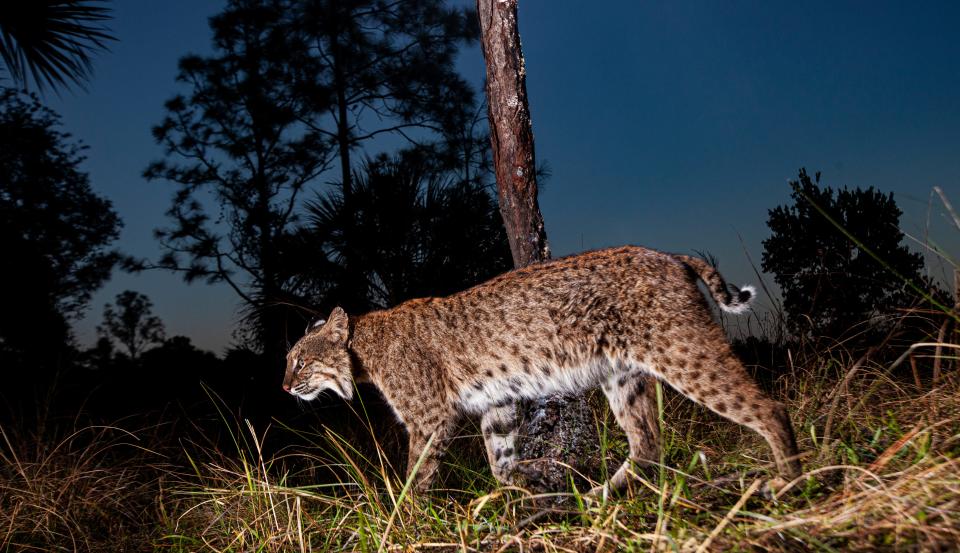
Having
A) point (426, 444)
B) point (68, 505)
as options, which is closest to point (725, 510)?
point (426, 444)

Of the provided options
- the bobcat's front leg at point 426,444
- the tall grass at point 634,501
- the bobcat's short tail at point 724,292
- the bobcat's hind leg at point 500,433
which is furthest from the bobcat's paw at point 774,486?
the bobcat's hind leg at point 500,433

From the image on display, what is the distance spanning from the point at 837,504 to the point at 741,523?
0.36 metres

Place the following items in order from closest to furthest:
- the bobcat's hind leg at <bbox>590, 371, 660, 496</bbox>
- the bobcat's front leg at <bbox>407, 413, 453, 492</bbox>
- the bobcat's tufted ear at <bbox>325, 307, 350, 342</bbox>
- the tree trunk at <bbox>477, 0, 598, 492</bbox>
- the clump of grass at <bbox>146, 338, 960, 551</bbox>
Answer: the clump of grass at <bbox>146, 338, 960, 551</bbox> < the bobcat's front leg at <bbox>407, 413, 453, 492</bbox> < the bobcat's hind leg at <bbox>590, 371, 660, 496</bbox> < the bobcat's tufted ear at <bbox>325, 307, 350, 342</bbox> < the tree trunk at <bbox>477, 0, 598, 492</bbox>

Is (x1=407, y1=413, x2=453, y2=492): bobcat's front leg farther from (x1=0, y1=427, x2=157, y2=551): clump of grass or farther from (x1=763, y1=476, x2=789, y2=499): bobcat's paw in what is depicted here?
(x1=763, y1=476, x2=789, y2=499): bobcat's paw

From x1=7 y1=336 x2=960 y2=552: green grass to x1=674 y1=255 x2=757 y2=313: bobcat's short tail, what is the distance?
733 mm

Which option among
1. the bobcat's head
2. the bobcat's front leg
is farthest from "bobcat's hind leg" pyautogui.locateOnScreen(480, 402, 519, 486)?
the bobcat's head

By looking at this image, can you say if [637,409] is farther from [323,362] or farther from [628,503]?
[323,362]

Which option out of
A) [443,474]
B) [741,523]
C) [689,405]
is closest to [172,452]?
Answer: [443,474]

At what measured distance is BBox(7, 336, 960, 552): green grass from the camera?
2.49 meters

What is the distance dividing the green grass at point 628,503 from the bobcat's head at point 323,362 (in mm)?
992

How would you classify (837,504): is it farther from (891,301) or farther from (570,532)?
(891,301)

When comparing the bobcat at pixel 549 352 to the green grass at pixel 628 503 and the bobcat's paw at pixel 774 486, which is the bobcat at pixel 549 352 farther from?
the bobcat's paw at pixel 774 486

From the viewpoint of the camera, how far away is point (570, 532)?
306 centimetres

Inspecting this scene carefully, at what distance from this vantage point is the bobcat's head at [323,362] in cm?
555
